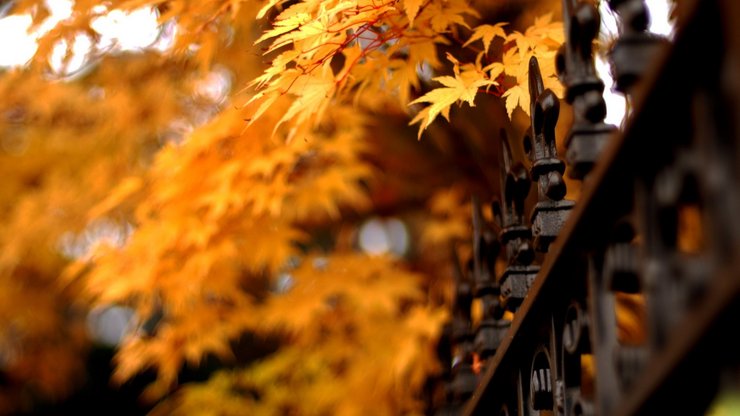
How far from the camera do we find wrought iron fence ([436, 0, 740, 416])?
77 centimetres

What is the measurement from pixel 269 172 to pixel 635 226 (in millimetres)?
1980

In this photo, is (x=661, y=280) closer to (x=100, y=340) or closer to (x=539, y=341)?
(x=539, y=341)

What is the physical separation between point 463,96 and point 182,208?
4.93ft

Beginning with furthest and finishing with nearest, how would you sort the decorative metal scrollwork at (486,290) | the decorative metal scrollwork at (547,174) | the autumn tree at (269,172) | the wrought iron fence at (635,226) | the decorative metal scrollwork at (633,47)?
1. the autumn tree at (269,172)
2. the decorative metal scrollwork at (486,290)
3. the decorative metal scrollwork at (547,174)
4. the decorative metal scrollwork at (633,47)
5. the wrought iron fence at (635,226)

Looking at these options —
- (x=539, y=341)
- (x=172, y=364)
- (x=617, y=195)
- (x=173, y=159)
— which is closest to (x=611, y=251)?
(x=617, y=195)

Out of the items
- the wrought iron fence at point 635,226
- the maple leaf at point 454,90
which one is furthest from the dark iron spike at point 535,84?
the maple leaf at point 454,90

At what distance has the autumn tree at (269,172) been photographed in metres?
2.06

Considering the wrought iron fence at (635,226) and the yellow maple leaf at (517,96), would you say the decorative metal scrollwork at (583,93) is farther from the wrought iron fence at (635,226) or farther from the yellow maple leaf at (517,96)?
the yellow maple leaf at (517,96)

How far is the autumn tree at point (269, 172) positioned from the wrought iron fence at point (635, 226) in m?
0.54

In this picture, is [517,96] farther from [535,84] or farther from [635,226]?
[635,226]

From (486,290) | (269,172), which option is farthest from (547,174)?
(269,172)

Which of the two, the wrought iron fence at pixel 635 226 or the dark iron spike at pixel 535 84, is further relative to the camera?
the dark iron spike at pixel 535 84

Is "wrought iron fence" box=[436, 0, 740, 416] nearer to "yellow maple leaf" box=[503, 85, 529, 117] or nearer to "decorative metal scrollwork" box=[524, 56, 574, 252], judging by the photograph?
"decorative metal scrollwork" box=[524, 56, 574, 252]

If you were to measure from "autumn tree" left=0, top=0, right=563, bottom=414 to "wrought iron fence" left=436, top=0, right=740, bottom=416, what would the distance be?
54cm
